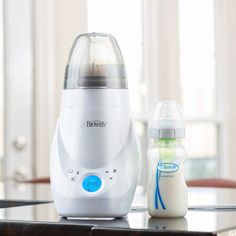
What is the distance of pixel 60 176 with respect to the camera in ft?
4.07

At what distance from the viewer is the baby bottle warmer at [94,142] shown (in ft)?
4.01

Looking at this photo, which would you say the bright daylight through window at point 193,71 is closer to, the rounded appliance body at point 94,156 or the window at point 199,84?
the window at point 199,84

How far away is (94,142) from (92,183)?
7 centimetres

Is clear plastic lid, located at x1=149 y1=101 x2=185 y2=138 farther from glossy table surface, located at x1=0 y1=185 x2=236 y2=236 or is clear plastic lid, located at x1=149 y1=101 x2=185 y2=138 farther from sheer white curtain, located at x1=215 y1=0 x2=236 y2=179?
sheer white curtain, located at x1=215 y1=0 x2=236 y2=179

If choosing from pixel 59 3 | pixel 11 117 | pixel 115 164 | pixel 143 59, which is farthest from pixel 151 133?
pixel 143 59

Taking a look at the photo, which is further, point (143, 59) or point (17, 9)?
point (143, 59)

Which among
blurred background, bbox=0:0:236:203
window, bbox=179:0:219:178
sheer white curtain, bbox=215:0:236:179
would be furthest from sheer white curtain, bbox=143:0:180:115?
sheer white curtain, bbox=215:0:236:179

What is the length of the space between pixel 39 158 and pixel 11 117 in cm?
30

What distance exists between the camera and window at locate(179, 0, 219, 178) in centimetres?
530

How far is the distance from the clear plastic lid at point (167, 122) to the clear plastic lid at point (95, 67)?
0.08 m

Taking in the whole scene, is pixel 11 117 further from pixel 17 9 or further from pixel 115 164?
pixel 115 164

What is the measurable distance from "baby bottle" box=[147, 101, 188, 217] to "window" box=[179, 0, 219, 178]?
4004mm

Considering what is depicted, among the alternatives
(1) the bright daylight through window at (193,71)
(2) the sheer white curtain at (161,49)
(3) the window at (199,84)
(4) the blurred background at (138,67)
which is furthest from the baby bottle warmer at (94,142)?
(3) the window at (199,84)

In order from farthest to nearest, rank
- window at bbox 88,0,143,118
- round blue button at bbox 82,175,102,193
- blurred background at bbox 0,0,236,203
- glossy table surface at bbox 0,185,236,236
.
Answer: window at bbox 88,0,143,118 < blurred background at bbox 0,0,236,203 < round blue button at bbox 82,175,102,193 < glossy table surface at bbox 0,185,236,236
